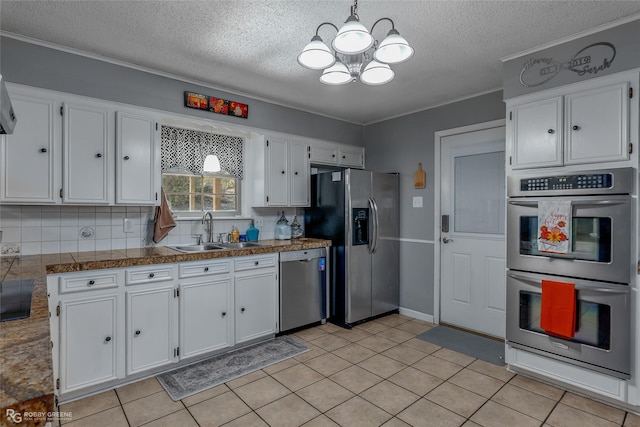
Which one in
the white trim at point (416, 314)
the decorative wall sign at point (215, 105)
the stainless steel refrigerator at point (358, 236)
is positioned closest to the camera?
the decorative wall sign at point (215, 105)

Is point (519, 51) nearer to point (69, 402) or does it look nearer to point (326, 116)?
point (326, 116)

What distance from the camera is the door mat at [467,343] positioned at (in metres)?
3.06

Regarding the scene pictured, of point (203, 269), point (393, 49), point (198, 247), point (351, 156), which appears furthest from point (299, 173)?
point (393, 49)

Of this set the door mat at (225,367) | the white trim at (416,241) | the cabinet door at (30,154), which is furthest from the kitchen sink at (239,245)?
the white trim at (416,241)

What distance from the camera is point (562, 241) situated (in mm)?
2398

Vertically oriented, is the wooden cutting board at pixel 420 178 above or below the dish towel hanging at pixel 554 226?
above

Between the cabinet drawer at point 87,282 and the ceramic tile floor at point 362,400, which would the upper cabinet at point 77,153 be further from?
the ceramic tile floor at point 362,400

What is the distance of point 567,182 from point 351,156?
104 inches

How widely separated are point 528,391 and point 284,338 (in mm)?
2106

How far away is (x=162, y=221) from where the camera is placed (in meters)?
3.04

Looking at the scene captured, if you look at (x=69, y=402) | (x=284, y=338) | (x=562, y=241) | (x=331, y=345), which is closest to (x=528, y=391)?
(x=562, y=241)

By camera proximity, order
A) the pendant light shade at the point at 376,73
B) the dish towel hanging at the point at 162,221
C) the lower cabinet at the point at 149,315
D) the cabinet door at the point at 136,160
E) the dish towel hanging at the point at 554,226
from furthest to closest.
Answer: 1. the dish towel hanging at the point at 162,221
2. the cabinet door at the point at 136,160
3. the dish towel hanging at the point at 554,226
4. the lower cabinet at the point at 149,315
5. the pendant light shade at the point at 376,73

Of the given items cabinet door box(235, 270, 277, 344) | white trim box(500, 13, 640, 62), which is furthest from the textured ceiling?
cabinet door box(235, 270, 277, 344)

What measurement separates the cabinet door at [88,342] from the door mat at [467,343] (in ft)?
9.08
